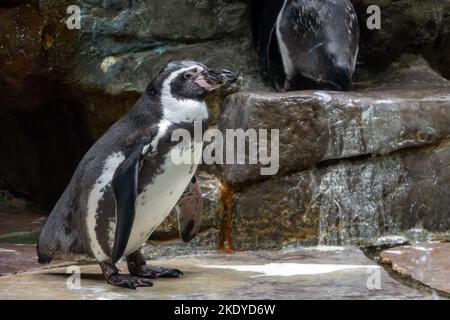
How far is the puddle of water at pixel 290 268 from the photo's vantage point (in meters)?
4.04

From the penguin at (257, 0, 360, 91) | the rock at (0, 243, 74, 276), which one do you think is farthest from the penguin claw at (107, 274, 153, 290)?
the penguin at (257, 0, 360, 91)

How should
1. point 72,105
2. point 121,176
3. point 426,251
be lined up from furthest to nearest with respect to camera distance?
point 72,105
point 426,251
point 121,176

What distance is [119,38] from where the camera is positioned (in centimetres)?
554

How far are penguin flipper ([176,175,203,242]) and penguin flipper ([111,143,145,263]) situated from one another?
22.2 inches

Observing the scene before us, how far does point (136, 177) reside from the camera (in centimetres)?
356

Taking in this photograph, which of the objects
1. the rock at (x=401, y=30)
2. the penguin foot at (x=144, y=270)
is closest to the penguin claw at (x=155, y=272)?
the penguin foot at (x=144, y=270)

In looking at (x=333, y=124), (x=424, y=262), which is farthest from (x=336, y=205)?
(x=424, y=262)

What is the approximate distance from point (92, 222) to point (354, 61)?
2549mm

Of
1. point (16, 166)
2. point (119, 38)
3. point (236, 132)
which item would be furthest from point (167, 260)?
point (16, 166)

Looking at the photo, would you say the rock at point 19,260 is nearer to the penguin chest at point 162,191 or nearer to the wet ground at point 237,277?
the wet ground at point 237,277

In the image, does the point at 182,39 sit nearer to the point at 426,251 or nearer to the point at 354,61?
the point at 354,61

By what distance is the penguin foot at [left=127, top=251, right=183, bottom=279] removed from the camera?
3895 millimetres

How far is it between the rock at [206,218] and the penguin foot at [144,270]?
97 cm

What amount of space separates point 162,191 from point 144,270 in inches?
15.5
